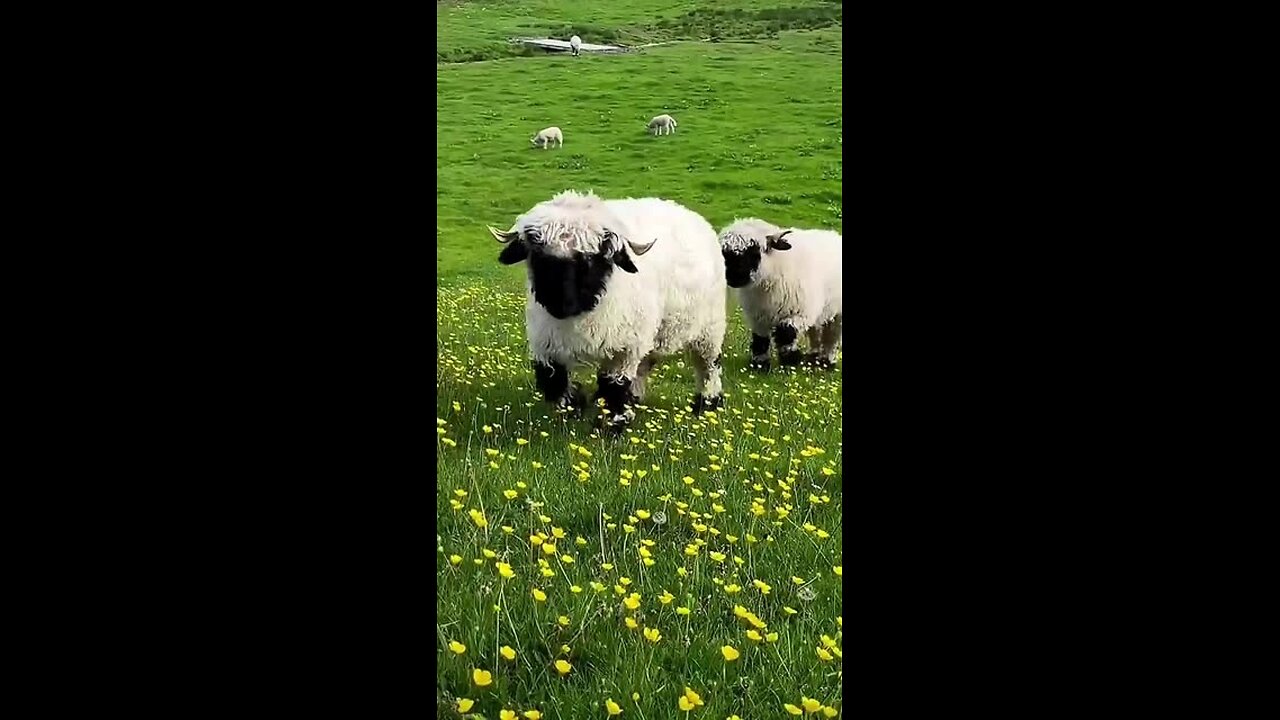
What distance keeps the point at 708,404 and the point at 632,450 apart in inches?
16.0

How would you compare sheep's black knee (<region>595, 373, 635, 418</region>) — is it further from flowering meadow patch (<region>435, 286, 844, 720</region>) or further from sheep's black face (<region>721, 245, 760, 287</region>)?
sheep's black face (<region>721, 245, 760, 287</region>)

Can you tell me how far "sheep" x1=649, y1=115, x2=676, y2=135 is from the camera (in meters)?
2.59

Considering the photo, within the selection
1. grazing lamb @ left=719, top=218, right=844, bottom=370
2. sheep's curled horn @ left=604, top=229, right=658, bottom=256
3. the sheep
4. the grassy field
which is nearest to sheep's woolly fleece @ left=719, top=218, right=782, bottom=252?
grazing lamb @ left=719, top=218, right=844, bottom=370

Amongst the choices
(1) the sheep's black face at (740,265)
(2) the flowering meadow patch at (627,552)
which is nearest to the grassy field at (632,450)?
(2) the flowering meadow patch at (627,552)

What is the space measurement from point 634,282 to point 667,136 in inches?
49.6

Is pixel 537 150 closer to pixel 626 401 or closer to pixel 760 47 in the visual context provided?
pixel 760 47

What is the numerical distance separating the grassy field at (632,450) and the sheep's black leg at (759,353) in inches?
11.2

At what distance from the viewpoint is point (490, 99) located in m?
2.41

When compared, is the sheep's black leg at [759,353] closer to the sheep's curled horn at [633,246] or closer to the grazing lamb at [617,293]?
the grazing lamb at [617,293]

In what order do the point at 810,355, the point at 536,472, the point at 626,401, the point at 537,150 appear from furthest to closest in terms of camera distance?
1. the point at 626,401
2. the point at 810,355
3. the point at 537,150
4. the point at 536,472

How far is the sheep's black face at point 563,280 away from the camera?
3.17 m

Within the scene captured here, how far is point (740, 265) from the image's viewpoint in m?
3.71

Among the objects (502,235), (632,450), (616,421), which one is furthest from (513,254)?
(632,450)
